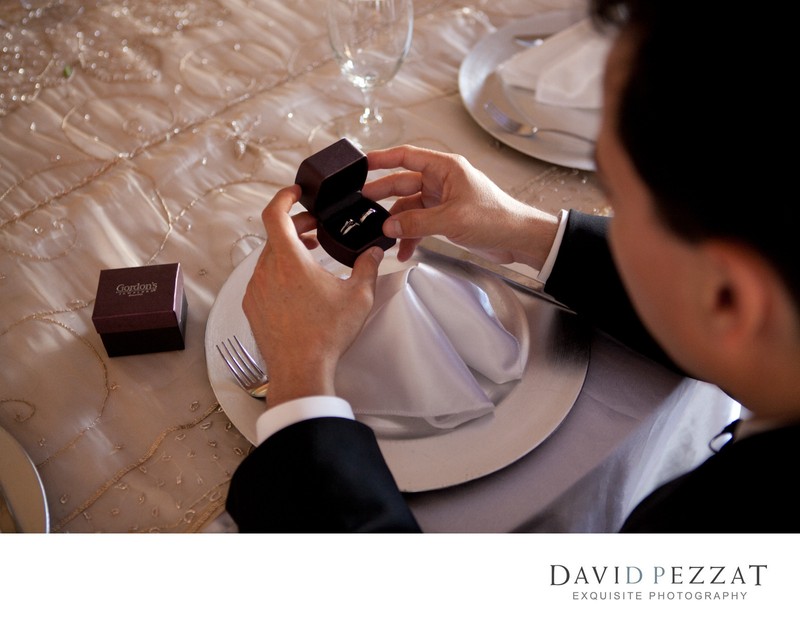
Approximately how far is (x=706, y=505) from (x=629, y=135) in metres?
0.32

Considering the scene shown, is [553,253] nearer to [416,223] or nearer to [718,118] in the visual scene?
[416,223]

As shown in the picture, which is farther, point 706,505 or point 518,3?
point 518,3

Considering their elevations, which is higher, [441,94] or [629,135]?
[629,135]

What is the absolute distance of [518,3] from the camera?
1.41 m

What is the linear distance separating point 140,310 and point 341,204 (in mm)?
247

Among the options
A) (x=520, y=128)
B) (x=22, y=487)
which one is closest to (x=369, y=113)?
(x=520, y=128)

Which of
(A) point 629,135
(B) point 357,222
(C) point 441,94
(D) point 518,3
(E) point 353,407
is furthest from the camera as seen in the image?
(D) point 518,3

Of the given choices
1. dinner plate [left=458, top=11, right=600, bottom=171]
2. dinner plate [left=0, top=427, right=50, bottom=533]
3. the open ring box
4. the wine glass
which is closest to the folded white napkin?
dinner plate [left=458, top=11, right=600, bottom=171]

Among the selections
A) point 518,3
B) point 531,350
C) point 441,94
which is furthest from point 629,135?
point 518,3

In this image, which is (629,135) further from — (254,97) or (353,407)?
(254,97)

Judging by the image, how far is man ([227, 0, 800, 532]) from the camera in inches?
19.3

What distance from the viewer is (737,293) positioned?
54 centimetres
